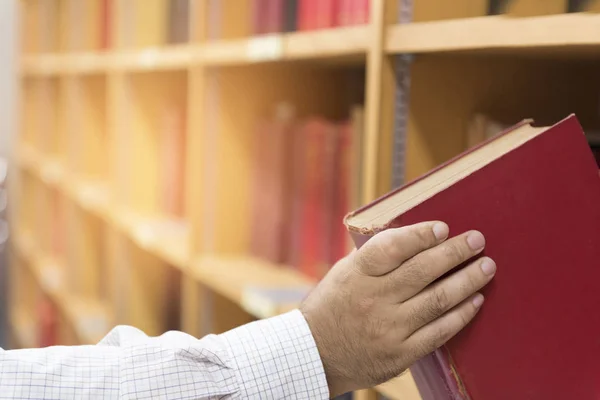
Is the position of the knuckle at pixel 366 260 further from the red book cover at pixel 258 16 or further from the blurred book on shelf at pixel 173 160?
the blurred book on shelf at pixel 173 160

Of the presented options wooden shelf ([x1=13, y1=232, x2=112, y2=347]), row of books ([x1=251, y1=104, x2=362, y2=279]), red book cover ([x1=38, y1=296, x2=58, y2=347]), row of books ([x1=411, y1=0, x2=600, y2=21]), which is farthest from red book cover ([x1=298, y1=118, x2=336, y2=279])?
red book cover ([x1=38, y1=296, x2=58, y2=347])

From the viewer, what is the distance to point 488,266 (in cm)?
76

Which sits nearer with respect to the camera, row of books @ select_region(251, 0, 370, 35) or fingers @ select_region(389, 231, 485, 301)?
fingers @ select_region(389, 231, 485, 301)

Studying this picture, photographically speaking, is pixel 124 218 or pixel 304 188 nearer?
pixel 304 188

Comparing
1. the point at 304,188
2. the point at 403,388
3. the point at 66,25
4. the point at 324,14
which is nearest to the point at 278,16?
the point at 324,14

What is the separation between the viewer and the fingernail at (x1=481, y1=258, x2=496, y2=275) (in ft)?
2.48

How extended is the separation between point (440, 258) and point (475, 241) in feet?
0.11

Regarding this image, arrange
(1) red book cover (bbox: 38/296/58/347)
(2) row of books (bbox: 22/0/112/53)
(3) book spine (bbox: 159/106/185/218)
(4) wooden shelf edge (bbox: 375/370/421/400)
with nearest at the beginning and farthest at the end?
(4) wooden shelf edge (bbox: 375/370/421/400)
(3) book spine (bbox: 159/106/185/218)
(2) row of books (bbox: 22/0/112/53)
(1) red book cover (bbox: 38/296/58/347)

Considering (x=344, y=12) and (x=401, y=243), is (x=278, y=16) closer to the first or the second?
(x=344, y=12)

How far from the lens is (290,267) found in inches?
68.0

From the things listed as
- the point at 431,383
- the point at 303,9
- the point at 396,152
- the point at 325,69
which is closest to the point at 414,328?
the point at 431,383

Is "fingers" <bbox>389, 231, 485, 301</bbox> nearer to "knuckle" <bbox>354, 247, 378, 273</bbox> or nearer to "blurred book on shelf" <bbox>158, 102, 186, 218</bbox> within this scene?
"knuckle" <bbox>354, 247, 378, 273</bbox>

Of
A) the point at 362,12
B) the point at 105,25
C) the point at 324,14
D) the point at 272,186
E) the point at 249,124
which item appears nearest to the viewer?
the point at 362,12

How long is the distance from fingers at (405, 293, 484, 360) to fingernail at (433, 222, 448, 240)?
7cm
